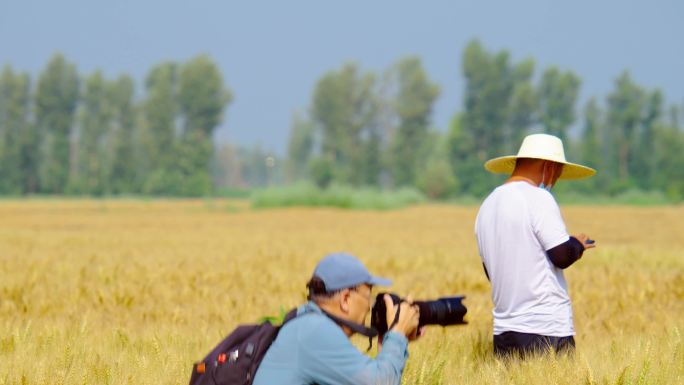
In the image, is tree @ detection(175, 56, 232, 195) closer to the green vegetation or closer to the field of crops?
the green vegetation

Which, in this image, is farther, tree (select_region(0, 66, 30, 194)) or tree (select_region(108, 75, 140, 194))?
tree (select_region(108, 75, 140, 194))

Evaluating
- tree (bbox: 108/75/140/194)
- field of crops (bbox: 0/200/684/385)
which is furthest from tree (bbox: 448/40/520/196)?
field of crops (bbox: 0/200/684/385)

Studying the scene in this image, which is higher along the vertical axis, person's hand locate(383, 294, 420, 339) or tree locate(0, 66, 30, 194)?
tree locate(0, 66, 30, 194)

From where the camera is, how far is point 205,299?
918 cm

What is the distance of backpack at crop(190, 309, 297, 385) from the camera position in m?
3.40

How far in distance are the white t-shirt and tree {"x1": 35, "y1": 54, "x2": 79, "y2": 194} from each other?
85.6m

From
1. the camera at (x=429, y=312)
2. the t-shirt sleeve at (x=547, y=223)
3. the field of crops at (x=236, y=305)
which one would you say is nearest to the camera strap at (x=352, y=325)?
the camera at (x=429, y=312)

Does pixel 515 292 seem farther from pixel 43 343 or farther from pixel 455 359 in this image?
pixel 43 343

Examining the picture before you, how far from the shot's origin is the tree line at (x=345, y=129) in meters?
79.4

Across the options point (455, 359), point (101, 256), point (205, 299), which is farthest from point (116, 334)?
point (101, 256)

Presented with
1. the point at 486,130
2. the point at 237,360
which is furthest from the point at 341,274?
the point at 486,130

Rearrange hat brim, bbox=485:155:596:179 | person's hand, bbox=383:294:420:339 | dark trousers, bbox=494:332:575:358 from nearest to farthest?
1. person's hand, bbox=383:294:420:339
2. dark trousers, bbox=494:332:575:358
3. hat brim, bbox=485:155:596:179

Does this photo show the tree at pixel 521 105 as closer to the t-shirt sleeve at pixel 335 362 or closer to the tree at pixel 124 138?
the tree at pixel 124 138

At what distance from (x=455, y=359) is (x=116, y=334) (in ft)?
7.58
